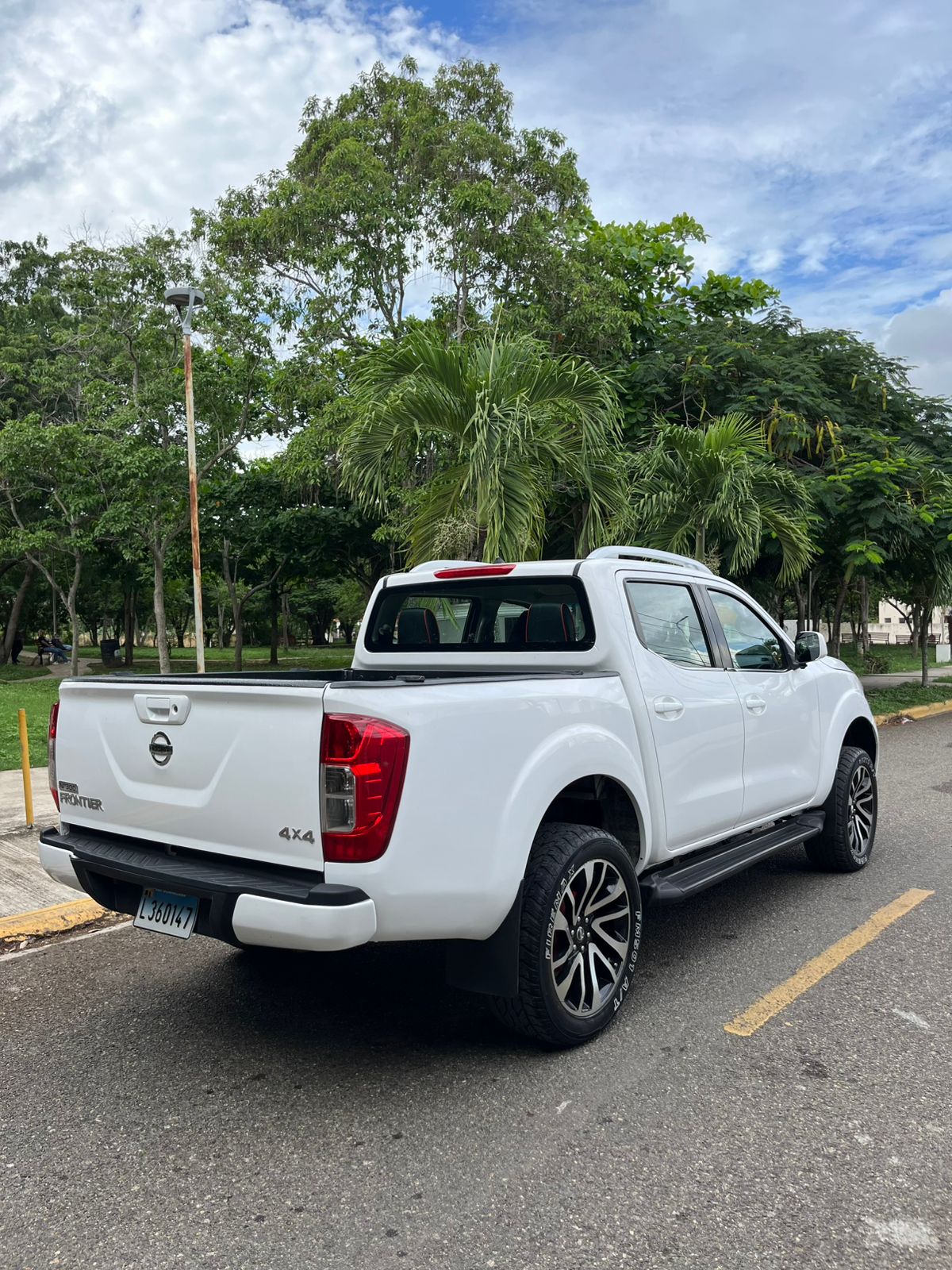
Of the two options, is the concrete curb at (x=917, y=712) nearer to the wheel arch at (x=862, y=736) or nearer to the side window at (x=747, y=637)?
the wheel arch at (x=862, y=736)

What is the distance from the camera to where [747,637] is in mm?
5230

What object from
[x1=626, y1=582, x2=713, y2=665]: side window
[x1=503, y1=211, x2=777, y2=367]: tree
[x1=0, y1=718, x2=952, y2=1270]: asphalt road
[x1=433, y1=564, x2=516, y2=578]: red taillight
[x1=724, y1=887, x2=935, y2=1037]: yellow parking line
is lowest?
[x1=0, y1=718, x2=952, y2=1270]: asphalt road

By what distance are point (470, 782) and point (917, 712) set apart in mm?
14594

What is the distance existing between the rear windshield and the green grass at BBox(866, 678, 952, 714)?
11.8 meters

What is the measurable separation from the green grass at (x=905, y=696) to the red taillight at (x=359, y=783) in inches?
534

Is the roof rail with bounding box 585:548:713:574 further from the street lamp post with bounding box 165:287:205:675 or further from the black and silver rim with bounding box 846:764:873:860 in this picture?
the street lamp post with bounding box 165:287:205:675

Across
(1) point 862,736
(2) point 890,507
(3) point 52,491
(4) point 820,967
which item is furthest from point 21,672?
(4) point 820,967

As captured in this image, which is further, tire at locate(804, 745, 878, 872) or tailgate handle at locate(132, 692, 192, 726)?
tire at locate(804, 745, 878, 872)

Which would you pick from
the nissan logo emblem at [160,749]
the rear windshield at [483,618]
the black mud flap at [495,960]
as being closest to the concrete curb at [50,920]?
the nissan logo emblem at [160,749]

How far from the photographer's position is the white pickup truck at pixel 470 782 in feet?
9.99

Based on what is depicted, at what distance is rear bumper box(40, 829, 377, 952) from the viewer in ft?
9.75

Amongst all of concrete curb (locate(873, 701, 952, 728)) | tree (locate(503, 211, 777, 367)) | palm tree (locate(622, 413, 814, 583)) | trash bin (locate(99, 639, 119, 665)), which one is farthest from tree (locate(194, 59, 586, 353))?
trash bin (locate(99, 639, 119, 665))

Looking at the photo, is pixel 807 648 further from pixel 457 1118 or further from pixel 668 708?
pixel 457 1118

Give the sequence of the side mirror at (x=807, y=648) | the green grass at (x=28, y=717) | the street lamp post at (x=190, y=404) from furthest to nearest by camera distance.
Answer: the street lamp post at (x=190, y=404) < the green grass at (x=28, y=717) < the side mirror at (x=807, y=648)
